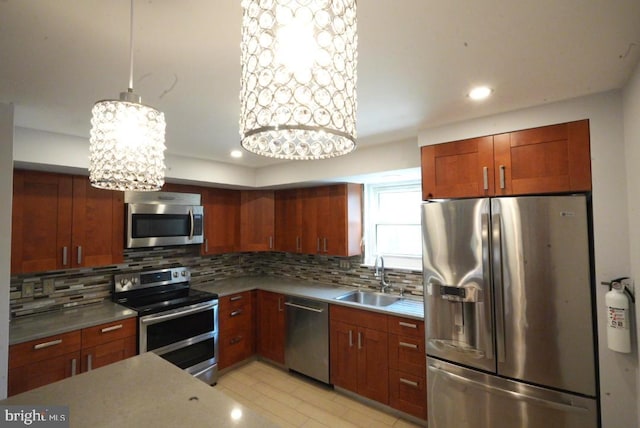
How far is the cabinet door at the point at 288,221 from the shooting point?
11.6ft

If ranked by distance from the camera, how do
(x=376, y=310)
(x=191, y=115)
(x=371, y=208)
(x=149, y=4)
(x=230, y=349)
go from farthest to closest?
(x=371, y=208), (x=230, y=349), (x=376, y=310), (x=191, y=115), (x=149, y=4)

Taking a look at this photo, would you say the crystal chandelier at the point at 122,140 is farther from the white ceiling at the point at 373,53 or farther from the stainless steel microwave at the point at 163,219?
the stainless steel microwave at the point at 163,219

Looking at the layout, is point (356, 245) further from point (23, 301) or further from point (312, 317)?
point (23, 301)

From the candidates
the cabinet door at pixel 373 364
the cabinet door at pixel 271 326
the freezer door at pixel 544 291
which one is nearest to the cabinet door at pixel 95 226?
the cabinet door at pixel 271 326

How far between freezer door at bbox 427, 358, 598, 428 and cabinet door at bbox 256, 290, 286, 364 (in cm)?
164

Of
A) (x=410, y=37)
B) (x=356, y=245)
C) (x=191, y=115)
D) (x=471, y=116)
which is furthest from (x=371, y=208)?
(x=410, y=37)

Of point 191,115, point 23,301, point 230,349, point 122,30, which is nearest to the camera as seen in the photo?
point 122,30

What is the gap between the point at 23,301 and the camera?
2377mm

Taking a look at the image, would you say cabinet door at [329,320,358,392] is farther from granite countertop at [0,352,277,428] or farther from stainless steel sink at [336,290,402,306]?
granite countertop at [0,352,277,428]

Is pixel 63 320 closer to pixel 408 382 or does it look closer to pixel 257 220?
pixel 257 220

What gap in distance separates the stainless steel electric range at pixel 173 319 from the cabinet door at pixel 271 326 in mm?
566

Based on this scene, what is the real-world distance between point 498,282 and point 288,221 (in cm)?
238

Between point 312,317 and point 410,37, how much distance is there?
256cm

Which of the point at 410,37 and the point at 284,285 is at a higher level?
the point at 410,37
